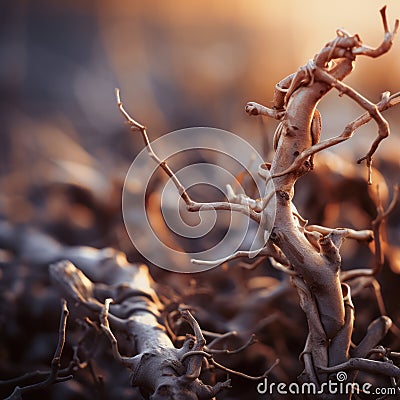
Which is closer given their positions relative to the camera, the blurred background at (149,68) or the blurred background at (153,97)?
the blurred background at (153,97)

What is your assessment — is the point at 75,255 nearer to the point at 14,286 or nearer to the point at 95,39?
the point at 14,286

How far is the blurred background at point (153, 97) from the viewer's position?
0.76 m

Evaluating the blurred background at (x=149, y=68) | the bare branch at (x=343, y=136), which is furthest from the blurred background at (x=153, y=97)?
the bare branch at (x=343, y=136)

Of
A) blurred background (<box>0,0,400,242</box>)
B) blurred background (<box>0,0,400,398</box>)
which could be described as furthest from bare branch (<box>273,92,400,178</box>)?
blurred background (<box>0,0,400,242</box>)

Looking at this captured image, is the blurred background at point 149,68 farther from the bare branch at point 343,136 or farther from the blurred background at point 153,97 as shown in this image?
the bare branch at point 343,136

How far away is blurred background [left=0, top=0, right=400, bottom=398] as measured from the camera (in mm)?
760

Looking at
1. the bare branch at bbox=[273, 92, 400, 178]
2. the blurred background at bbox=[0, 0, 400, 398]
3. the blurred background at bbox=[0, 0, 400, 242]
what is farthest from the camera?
the blurred background at bbox=[0, 0, 400, 242]

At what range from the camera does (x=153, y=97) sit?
2.01 m

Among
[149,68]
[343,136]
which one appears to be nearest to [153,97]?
[149,68]

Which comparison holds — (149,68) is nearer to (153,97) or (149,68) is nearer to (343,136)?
(153,97)

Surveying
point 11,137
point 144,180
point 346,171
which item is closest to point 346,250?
point 346,171

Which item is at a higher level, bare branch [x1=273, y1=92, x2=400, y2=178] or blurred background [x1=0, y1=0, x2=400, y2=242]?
blurred background [x1=0, y1=0, x2=400, y2=242]

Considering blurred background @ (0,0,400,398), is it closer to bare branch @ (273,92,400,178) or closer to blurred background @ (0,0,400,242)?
blurred background @ (0,0,400,242)

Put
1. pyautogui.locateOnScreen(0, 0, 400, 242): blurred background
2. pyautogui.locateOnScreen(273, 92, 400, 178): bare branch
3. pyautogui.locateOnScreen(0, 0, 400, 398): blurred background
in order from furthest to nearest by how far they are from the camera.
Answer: pyautogui.locateOnScreen(0, 0, 400, 242): blurred background → pyautogui.locateOnScreen(0, 0, 400, 398): blurred background → pyautogui.locateOnScreen(273, 92, 400, 178): bare branch
